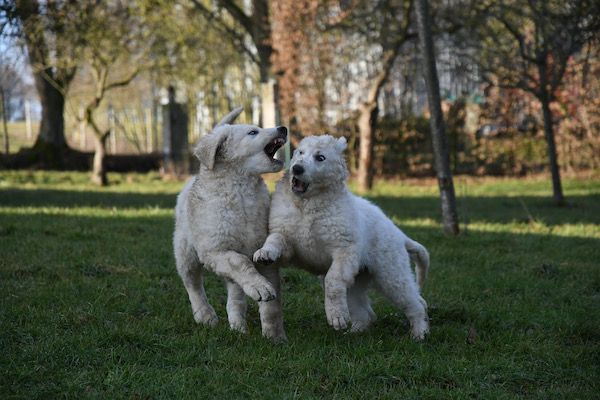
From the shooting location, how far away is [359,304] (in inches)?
172

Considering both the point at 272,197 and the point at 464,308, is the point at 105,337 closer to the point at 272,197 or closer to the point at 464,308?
the point at 272,197

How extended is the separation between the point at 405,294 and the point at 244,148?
160cm

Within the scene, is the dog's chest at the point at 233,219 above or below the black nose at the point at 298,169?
below

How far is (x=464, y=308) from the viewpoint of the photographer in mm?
4805

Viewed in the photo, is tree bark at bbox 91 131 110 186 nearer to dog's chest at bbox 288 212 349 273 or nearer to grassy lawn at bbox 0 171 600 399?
grassy lawn at bbox 0 171 600 399

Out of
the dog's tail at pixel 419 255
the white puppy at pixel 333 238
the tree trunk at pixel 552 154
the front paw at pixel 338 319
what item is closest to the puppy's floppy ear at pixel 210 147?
the white puppy at pixel 333 238

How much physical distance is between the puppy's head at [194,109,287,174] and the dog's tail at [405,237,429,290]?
1.37 meters

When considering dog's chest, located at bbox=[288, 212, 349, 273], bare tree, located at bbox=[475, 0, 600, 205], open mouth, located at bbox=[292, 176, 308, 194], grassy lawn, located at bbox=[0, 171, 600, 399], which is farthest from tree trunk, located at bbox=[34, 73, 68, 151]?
dog's chest, located at bbox=[288, 212, 349, 273]

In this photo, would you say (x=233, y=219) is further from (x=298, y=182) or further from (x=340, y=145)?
(x=340, y=145)

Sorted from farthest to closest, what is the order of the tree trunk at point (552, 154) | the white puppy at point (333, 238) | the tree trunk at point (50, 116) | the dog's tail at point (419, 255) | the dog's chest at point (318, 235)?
the tree trunk at point (50, 116) → the tree trunk at point (552, 154) → the dog's tail at point (419, 255) → the dog's chest at point (318, 235) → the white puppy at point (333, 238)

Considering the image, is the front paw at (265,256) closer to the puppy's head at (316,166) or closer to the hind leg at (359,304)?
the puppy's head at (316,166)

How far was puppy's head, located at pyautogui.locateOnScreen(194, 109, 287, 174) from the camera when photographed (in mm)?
3934

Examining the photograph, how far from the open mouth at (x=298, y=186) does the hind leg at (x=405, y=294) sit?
0.87 m

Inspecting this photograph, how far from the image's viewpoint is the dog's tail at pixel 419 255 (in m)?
4.59
